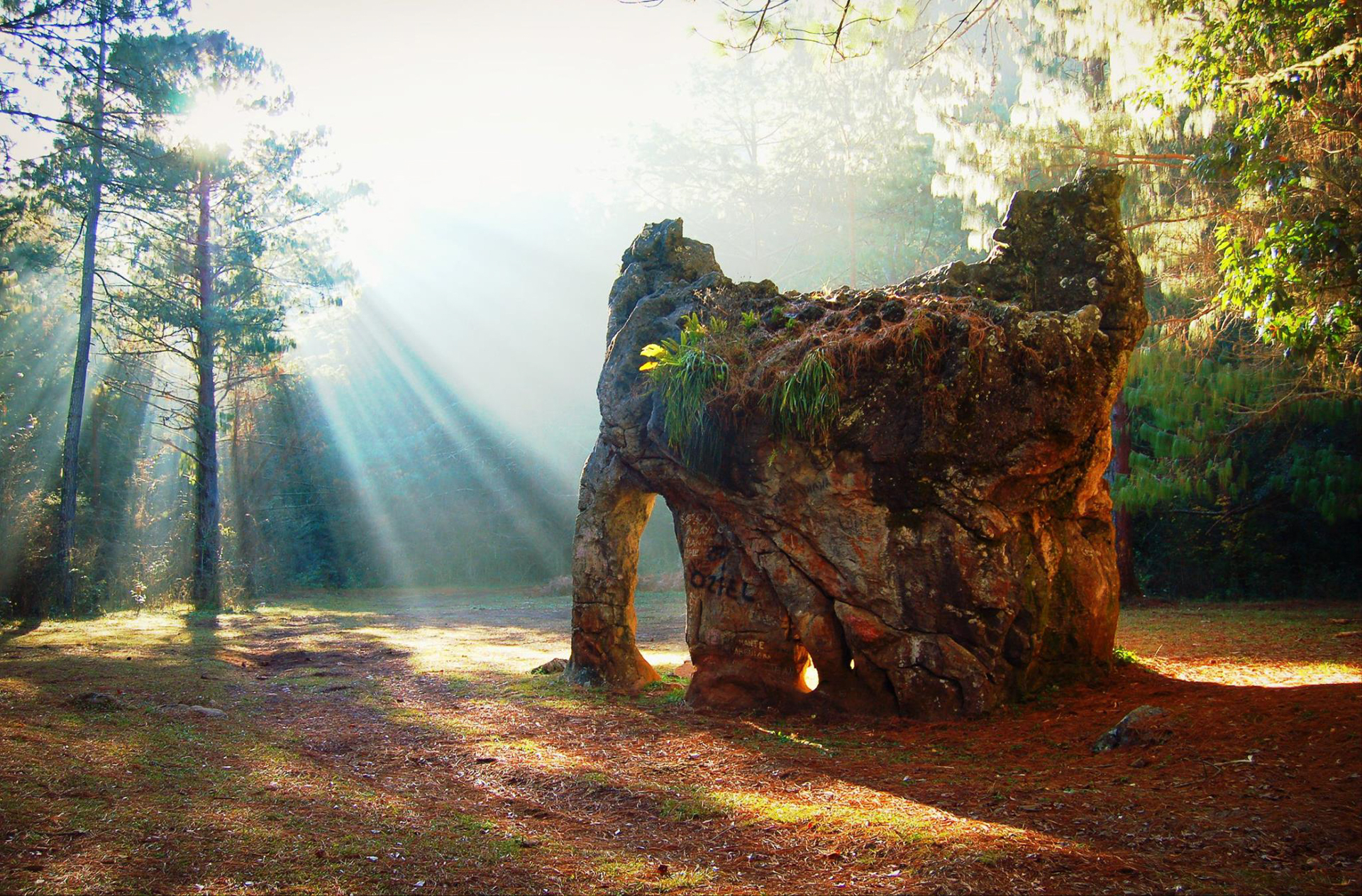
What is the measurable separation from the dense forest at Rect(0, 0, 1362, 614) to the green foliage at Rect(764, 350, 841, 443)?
2121 mm

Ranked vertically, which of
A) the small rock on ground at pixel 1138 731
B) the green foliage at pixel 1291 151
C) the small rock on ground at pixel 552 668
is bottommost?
the small rock on ground at pixel 552 668

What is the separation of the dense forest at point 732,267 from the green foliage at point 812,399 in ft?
6.96

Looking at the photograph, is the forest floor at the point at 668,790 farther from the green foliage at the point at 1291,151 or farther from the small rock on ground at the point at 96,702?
the green foliage at the point at 1291,151

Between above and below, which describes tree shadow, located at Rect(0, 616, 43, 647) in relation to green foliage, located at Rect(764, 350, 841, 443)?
below

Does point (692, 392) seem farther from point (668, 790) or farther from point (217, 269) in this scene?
point (217, 269)

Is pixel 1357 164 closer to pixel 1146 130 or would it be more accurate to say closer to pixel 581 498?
pixel 1146 130

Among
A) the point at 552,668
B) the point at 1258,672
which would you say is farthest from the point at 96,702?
the point at 1258,672

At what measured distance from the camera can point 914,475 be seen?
632 cm

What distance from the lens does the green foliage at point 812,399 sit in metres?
6.44

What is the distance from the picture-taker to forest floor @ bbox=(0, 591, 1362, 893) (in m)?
3.54

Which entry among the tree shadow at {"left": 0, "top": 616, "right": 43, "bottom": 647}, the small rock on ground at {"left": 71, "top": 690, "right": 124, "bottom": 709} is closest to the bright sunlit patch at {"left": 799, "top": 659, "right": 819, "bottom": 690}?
the small rock on ground at {"left": 71, "top": 690, "right": 124, "bottom": 709}

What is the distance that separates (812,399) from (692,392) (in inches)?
40.0

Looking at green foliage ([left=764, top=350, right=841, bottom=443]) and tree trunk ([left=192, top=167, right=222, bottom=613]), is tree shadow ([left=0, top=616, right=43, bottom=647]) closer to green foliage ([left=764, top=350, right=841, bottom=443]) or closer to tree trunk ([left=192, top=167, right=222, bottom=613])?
tree trunk ([left=192, top=167, right=222, bottom=613])

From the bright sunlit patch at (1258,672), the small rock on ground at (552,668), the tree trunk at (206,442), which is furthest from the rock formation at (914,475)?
the tree trunk at (206,442)
